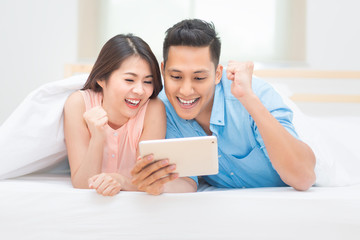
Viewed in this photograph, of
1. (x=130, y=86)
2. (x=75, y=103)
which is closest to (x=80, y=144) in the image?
(x=75, y=103)

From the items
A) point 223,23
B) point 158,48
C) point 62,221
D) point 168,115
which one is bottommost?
point 62,221

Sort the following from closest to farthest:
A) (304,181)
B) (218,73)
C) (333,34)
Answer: (304,181) → (218,73) → (333,34)

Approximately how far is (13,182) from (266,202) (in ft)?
2.82

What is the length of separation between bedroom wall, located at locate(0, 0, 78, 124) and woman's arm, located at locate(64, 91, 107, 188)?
178 centimetres

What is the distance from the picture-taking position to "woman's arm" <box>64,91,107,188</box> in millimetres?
1287

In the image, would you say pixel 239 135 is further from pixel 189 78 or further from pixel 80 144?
pixel 80 144

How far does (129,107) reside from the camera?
140 cm

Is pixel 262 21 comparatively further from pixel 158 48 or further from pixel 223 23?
pixel 158 48

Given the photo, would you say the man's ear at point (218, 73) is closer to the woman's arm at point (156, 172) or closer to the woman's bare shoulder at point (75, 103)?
the woman's arm at point (156, 172)

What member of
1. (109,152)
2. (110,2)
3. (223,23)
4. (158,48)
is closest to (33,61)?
(110,2)

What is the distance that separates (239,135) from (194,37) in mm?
393

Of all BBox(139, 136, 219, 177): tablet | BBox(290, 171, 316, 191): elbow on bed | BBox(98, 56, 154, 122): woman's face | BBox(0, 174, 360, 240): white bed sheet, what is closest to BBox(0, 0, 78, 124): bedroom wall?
BBox(98, 56, 154, 122): woman's face

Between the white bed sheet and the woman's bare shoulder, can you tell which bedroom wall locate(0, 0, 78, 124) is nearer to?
the woman's bare shoulder

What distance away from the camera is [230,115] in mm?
1353
